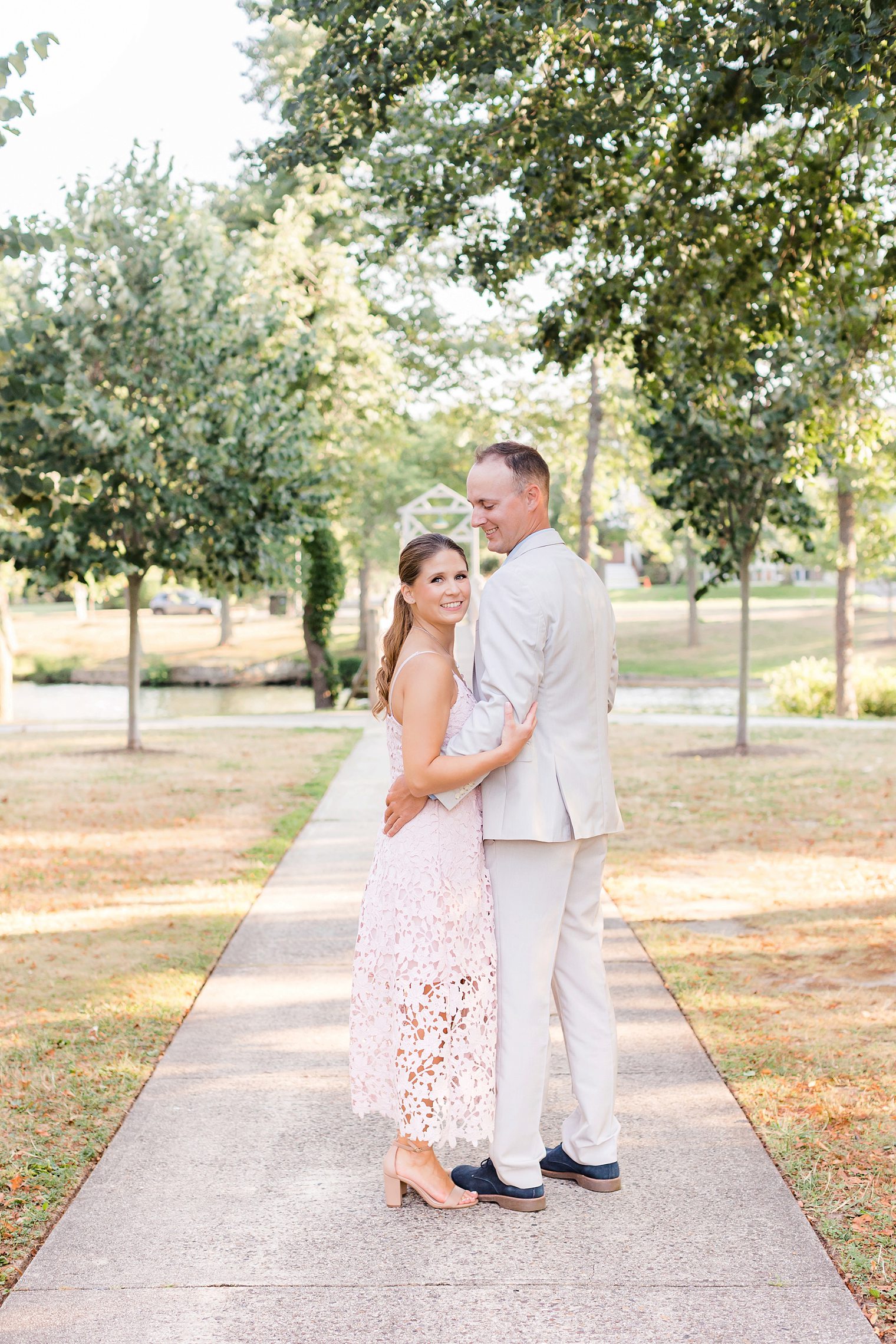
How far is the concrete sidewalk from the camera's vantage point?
3.09 meters

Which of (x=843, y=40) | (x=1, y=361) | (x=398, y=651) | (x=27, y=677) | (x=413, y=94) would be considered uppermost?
(x=413, y=94)

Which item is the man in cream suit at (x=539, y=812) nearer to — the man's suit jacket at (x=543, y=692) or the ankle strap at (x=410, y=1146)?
the man's suit jacket at (x=543, y=692)

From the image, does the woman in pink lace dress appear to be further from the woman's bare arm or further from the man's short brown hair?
the man's short brown hair

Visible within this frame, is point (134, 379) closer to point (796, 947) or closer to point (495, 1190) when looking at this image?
point (796, 947)

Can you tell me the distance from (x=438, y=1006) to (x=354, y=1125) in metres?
0.97

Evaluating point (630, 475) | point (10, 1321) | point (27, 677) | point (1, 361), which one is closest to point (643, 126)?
point (1, 361)

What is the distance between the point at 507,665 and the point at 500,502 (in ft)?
1.54

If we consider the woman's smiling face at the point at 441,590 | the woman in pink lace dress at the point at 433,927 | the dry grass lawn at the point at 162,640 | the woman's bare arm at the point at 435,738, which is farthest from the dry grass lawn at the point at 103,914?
the dry grass lawn at the point at 162,640

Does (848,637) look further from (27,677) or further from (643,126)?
(27,677)

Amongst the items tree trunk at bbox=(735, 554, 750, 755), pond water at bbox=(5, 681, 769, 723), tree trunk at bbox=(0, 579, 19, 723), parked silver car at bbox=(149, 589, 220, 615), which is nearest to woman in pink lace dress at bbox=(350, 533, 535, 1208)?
tree trunk at bbox=(735, 554, 750, 755)

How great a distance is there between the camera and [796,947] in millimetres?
6902

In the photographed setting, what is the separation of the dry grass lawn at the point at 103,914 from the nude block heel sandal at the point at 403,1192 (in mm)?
958

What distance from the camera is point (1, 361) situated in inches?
296

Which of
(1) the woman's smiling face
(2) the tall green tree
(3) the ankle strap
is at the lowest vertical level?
(3) the ankle strap
